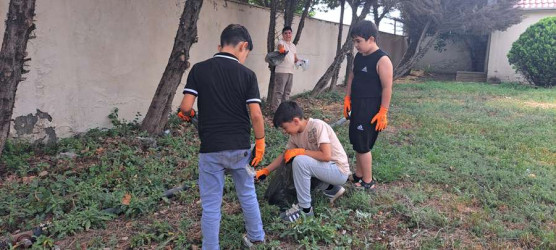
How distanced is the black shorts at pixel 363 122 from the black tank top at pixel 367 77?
0.05 metres

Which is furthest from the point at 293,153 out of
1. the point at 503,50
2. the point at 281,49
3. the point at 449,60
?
the point at 449,60

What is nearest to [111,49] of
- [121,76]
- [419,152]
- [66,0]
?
[121,76]

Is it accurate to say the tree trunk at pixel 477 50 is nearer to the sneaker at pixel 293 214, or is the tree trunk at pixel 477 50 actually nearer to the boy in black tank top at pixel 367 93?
the boy in black tank top at pixel 367 93

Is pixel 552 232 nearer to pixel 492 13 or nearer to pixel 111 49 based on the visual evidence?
pixel 111 49

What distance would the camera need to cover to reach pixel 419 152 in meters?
5.23

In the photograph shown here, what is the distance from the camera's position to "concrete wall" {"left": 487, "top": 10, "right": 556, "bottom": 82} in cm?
1538

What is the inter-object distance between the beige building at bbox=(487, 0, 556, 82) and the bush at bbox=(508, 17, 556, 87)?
6.16 feet

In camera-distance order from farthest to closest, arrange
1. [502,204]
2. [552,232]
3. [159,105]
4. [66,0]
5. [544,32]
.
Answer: [544,32] → [159,105] → [66,0] → [502,204] → [552,232]

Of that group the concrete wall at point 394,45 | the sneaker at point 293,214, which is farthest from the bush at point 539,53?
the sneaker at point 293,214

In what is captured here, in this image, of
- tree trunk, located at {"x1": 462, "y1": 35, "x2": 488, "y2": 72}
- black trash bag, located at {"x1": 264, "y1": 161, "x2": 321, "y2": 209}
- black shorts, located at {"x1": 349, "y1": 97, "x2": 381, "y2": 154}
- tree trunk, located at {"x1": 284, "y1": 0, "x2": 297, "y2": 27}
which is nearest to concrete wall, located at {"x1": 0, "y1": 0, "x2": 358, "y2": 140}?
tree trunk, located at {"x1": 284, "y1": 0, "x2": 297, "y2": 27}

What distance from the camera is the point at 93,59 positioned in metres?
5.32

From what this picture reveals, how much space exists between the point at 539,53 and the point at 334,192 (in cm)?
1212

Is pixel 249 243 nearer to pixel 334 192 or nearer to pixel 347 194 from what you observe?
pixel 334 192

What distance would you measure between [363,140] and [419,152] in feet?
5.74
